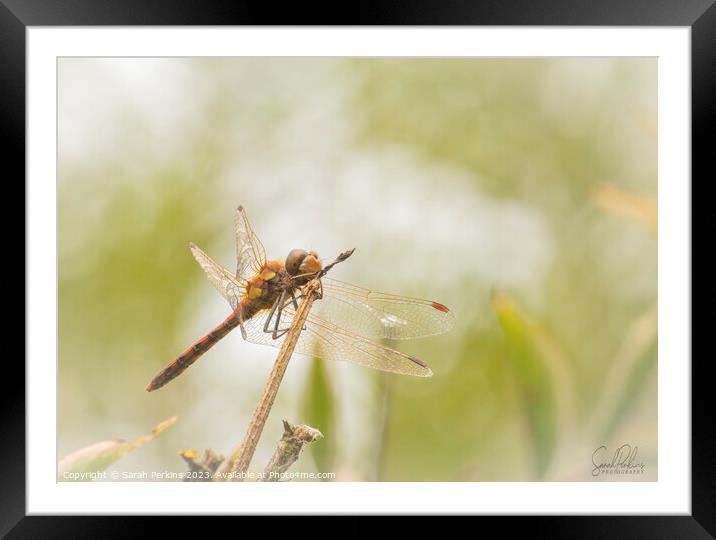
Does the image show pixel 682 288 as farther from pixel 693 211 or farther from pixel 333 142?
pixel 333 142

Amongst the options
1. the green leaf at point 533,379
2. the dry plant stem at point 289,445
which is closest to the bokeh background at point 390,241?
the green leaf at point 533,379

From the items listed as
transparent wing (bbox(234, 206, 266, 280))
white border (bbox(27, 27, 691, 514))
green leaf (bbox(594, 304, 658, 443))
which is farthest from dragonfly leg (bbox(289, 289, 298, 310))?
green leaf (bbox(594, 304, 658, 443))

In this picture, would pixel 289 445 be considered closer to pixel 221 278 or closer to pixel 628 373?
pixel 221 278

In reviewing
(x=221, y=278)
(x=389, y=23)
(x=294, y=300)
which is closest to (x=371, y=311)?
(x=294, y=300)

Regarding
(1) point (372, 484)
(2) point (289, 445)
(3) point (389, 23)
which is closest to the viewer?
(2) point (289, 445)
